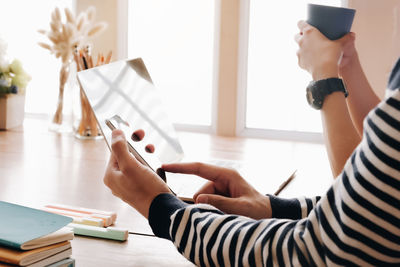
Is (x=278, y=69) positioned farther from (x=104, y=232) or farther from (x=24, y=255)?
(x=24, y=255)

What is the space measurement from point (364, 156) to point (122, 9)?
78.0 inches

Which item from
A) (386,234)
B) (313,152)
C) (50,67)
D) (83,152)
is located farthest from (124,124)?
(50,67)

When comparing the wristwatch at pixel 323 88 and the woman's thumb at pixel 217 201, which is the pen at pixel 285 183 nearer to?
the wristwatch at pixel 323 88

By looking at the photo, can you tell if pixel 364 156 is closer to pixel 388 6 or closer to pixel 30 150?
pixel 30 150

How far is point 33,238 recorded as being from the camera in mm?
628

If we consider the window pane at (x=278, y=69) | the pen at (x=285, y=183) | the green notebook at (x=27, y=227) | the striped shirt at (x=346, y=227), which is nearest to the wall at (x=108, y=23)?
the window pane at (x=278, y=69)

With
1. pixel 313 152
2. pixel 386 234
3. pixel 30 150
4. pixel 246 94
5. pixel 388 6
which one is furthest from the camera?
pixel 246 94

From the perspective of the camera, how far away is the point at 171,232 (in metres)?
0.65

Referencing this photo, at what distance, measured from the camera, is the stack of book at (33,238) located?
0.62m

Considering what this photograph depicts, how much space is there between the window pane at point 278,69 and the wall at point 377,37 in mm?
191

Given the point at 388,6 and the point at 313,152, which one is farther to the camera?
the point at 388,6

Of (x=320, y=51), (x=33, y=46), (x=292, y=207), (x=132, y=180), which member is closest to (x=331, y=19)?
(x=320, y=51)

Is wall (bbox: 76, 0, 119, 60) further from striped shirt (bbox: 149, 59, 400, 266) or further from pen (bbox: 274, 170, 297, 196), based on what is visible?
striped shirt (bbox: 149, 59, 400, 266)

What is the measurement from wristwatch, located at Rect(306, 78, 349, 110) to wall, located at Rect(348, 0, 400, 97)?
3.26ft
